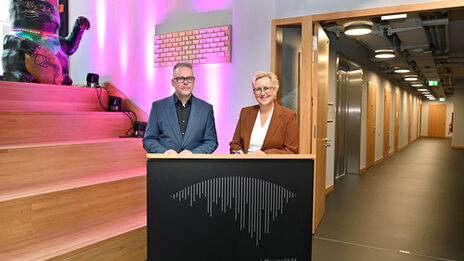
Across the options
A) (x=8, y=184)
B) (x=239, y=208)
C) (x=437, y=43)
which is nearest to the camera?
(x=239, y=208)

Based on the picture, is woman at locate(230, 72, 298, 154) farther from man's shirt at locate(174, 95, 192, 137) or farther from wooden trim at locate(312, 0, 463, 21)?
wooden trim at locate(312, 0, 463, 21)

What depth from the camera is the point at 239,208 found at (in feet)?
3.55

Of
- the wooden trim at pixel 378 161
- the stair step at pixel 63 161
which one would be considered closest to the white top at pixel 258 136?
the stair step at pixel 63 161

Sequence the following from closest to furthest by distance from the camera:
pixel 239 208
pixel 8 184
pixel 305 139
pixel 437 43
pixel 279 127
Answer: pixel 239 208 → pixel 279 127 → pixel 8 184 → pixel 305 139 → pixel 437 43

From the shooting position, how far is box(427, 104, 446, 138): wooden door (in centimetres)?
2162

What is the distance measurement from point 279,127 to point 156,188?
1.13 meters

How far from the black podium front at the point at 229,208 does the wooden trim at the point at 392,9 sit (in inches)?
97.4

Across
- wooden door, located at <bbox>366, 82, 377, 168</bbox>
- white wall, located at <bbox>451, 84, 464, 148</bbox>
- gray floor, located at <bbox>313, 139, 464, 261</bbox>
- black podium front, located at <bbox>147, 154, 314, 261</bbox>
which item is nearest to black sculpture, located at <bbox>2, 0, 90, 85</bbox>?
black podium front, located at <bbox>147, 154, 314, 261</bbox>

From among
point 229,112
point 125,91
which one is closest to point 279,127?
point 229,112

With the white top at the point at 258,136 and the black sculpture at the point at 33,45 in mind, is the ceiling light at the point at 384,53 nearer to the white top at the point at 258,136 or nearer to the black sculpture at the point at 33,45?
the white top at the point at 258,136

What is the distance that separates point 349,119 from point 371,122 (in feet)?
3.19

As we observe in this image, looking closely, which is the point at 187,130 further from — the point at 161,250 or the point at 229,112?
the point at 229,112

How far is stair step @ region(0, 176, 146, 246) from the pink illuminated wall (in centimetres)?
136

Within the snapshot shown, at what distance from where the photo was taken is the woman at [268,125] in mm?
2006
